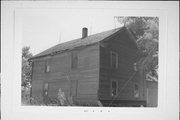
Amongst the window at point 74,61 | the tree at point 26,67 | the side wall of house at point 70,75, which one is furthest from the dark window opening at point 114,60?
the tree at point 26,67

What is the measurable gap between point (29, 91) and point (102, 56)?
95 centimetres

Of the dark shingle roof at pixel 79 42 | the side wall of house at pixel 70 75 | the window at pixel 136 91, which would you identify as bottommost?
the window at pixel 136 91

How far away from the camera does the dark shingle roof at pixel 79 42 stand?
2.93 m

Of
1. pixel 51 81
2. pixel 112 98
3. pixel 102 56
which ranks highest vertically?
pixel 102 56

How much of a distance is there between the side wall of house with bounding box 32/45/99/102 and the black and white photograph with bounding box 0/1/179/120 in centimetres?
1

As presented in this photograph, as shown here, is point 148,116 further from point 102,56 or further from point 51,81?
point 51,81

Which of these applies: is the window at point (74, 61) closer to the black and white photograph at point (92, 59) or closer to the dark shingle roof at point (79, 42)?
the black and white photograph at point (92, 59)

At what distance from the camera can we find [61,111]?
2932mm

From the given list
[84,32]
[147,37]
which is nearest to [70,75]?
[84,32]

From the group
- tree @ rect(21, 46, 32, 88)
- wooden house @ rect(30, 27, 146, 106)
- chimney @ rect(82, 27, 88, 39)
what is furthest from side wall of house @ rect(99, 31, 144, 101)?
tree @ rect(21, 46, 32, 88)

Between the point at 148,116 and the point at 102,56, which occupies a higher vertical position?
the point at 102,56

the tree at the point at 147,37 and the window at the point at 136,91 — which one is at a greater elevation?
the tree at the point at 147,37

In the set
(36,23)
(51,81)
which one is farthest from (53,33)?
(51,81)

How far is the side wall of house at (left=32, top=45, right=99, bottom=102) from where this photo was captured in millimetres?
2914
